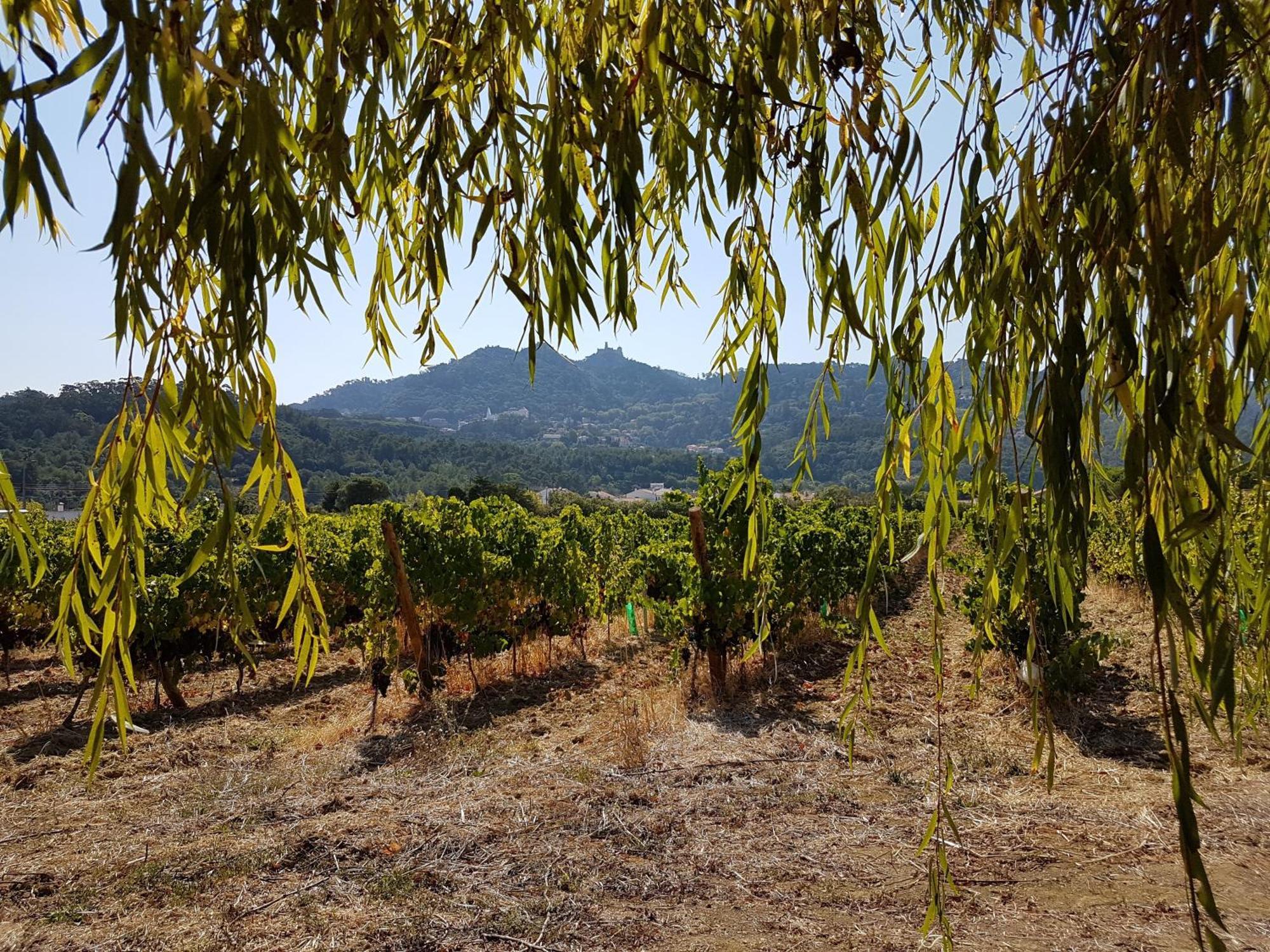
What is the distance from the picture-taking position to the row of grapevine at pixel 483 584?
7258mm

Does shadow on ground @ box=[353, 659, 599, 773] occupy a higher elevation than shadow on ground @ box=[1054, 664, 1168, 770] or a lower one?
lower

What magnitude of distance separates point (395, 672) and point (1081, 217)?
26.5 ft

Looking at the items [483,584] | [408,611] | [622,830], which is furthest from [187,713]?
[622,830]

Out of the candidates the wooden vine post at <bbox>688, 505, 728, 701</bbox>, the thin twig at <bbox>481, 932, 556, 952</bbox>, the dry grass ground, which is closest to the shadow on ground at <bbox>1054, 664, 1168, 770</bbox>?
the dry grass ground

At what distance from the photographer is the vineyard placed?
10.5ft

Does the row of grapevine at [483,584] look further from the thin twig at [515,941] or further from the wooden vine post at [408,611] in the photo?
the thin twig at [515,941]

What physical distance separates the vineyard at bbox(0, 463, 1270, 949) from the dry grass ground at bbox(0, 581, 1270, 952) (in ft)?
0.07

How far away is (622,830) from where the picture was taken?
4.12 m

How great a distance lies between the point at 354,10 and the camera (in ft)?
3.76

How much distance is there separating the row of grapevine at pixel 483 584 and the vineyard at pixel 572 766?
0.04 metres

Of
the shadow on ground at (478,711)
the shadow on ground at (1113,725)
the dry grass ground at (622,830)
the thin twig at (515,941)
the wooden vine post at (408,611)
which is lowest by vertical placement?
the shadow on ground at (478,711)

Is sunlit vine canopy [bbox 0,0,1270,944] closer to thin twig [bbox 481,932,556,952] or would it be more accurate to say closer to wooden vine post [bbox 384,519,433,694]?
thin twig [bbox 481,932,556,952]

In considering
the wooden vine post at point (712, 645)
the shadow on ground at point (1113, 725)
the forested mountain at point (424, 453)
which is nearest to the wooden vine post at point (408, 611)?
the wooden vine post at point (712, 645)

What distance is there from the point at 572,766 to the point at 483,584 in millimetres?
3289
